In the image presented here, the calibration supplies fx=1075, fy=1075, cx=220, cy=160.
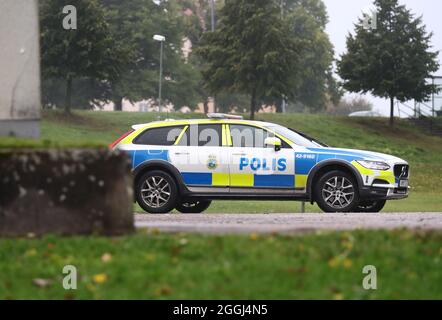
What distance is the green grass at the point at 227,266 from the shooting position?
24.7 ft

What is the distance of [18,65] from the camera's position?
11297 mm

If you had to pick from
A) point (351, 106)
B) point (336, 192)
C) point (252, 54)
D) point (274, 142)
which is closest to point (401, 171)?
point (336, 192)

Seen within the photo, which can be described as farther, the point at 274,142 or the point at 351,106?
the point at 351,106

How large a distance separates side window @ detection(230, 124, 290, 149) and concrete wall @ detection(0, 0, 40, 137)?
221 inches

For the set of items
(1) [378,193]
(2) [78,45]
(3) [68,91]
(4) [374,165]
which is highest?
(2) [78,45]

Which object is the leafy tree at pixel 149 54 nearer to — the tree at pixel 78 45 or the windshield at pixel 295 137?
the tree at pixel 78 45

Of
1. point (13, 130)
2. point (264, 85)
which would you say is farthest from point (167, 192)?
point (264, 85)

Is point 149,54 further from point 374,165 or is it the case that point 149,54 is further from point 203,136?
point 374,165

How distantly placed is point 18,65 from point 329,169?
647 centimetres

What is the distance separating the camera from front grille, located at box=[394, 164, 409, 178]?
16906 mm
